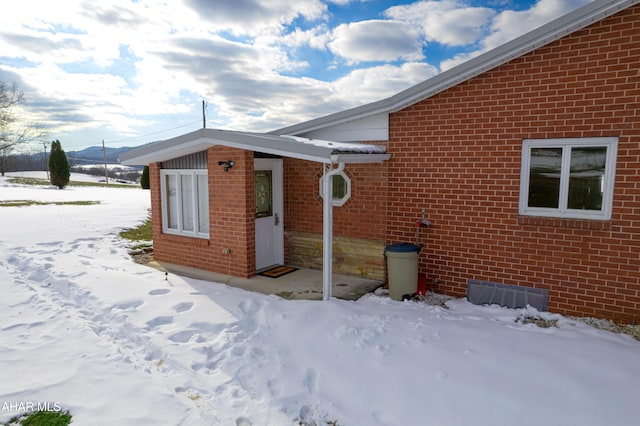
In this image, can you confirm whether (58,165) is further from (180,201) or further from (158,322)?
(158,322)

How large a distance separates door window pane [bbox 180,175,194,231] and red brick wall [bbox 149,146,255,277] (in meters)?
0.46

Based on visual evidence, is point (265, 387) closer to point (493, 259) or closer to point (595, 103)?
point (493, 259)

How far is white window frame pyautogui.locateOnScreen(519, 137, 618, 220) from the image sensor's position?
543 centimetres

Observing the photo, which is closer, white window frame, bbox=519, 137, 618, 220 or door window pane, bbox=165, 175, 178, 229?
white window frame, bbox=519, 137, 618, 220

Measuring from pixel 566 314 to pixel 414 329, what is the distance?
2.48 metres

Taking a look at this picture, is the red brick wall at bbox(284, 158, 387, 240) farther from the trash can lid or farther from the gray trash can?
the gray trash can

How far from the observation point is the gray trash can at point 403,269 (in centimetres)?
639

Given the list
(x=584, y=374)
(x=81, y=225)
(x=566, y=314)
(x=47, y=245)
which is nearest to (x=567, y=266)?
(x=566, y=314)

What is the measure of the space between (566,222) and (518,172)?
0.98 meters

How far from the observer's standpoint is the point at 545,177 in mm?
5902

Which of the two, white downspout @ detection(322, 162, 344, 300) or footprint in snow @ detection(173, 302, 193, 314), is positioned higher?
white downspout @ detection(322, 162, 344, 300)

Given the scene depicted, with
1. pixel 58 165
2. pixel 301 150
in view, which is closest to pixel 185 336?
pixel 301 150

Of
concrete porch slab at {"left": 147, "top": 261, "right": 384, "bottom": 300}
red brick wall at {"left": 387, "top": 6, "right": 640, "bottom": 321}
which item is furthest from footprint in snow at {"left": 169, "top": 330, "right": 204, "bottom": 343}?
red brick wall at {"left": 387, "top": 6, "right": 640, "bottom": 321}

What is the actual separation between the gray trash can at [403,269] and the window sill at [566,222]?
1709mm
